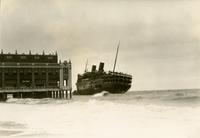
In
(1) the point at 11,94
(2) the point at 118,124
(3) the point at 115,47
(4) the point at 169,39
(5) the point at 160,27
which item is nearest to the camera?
(2) the point at 118,124

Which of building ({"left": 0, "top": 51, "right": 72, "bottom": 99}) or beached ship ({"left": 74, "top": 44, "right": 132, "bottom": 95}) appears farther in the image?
beached ship ({"left": 74, "top": 44, "right": 132, "bottom": 95})

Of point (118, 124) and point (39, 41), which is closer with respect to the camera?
point (118, 124)

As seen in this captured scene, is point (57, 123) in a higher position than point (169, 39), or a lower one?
lower

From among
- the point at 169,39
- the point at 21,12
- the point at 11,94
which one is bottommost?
the point at 11,94

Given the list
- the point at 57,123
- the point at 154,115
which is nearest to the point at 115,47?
the point at 154,115

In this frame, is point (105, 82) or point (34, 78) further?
point (105, 82)

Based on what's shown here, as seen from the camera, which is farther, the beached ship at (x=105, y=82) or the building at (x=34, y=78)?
the beached ship at (x=105, y=82)

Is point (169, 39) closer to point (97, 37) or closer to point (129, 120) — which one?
point (97, 37)

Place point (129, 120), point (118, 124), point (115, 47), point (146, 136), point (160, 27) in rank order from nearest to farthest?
point (146, 136)
point (118, 124)
point (129, 120)
point (160, 27)
point (115, 47)
